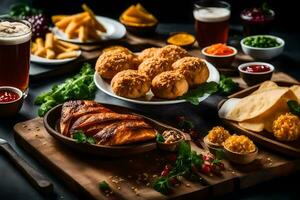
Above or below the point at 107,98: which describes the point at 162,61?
above

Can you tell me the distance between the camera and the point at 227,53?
3.51 metres

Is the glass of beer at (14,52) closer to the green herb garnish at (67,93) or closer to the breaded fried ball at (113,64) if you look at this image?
the green herb garnish at (67,93)

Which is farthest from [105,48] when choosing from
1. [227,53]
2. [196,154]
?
[196,154]

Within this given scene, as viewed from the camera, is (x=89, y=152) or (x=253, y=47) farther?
(x=253, y=47)

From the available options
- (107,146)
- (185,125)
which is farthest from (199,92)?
(107,146)

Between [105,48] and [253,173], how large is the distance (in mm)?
1318

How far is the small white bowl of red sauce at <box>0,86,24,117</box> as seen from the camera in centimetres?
305

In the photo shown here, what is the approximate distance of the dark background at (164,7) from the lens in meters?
4.22

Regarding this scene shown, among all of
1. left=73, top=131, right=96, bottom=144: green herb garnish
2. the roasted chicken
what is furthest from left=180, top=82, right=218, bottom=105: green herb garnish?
left=73, top=131, right=96, bottom=144: green herb garnish

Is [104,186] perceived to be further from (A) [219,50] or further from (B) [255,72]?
(A) [219,50]

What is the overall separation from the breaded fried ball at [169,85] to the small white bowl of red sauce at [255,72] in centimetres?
41

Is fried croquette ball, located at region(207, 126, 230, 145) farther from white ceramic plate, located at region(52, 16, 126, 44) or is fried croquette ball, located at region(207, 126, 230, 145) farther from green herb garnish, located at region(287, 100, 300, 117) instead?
white ceramic plate, located at region(52, 16, 126, 44)

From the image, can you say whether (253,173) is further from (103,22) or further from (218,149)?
(103,22)

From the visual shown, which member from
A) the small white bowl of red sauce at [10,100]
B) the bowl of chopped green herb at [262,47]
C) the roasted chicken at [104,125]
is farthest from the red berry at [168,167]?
the bowl of chopped green herb at [262,47]
